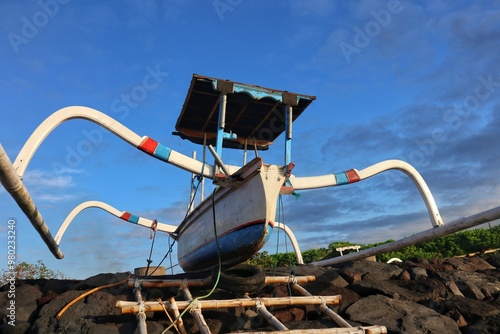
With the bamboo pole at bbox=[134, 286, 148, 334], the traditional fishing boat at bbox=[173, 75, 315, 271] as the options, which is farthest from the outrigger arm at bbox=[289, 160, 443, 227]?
the bamboo pole at bbox=[134, 286, 148, 334]

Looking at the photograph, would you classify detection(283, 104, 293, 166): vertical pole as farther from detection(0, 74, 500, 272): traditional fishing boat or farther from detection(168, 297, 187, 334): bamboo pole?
detection(168, 297, 187, 334): bamboo pole

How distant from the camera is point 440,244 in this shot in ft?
53.9

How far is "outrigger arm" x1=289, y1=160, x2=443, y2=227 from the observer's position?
8.29 m

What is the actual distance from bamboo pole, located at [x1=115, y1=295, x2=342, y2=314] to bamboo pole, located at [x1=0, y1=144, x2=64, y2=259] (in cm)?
195

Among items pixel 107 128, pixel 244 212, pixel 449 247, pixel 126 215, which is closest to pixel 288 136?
pixel 244 212

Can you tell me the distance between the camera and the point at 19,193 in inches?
228

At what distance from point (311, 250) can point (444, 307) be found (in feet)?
46.4

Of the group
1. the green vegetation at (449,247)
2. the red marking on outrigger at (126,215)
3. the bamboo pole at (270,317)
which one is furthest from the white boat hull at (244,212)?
the red marking on outrigger at (126,215)

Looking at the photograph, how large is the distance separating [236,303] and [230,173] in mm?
2932

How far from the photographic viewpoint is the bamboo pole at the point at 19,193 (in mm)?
4475

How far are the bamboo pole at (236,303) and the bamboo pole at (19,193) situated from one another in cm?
195

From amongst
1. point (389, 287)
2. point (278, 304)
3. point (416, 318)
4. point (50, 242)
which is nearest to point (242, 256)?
point (278, 304)

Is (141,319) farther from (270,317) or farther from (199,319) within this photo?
(270,317)

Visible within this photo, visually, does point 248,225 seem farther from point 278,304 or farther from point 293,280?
point 278,304
